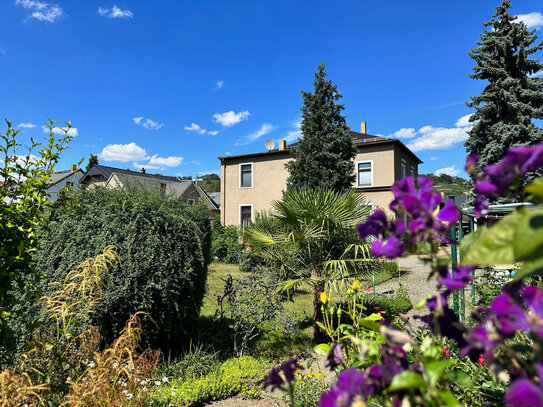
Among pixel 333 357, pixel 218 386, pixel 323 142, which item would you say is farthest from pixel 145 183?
pixel 323 142

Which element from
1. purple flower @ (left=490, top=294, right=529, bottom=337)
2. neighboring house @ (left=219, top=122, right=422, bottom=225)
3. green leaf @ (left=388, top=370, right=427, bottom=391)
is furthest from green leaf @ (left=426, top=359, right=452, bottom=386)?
neighboring house @ (left=219, top=122, right=422, bottom=225)

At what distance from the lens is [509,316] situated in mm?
516

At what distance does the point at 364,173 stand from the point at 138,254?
1646 centimetres

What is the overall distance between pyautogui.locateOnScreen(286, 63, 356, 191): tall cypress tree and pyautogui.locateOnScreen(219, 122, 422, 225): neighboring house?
5.68 m

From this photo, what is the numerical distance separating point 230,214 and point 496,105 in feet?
50.8

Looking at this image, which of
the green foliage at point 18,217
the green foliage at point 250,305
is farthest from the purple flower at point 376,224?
the green foliage at point 250,305

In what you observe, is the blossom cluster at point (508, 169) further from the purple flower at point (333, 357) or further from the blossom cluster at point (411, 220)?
the purple flower at point (333, 357)

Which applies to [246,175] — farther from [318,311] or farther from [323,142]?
[318,311]

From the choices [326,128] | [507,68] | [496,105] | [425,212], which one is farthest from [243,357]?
[507,68]

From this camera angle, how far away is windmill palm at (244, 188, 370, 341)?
515cm

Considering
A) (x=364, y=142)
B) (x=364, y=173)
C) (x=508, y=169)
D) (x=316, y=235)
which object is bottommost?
(x=316, y=235)

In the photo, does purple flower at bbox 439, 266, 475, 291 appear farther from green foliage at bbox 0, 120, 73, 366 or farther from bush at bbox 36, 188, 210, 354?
bush at bbox 36, 188, 210, 354

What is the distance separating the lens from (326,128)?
11883mm

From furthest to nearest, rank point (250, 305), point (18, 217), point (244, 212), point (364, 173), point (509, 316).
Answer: point (244, 212), point (364, 173), point (250, 305), point (18, 217), point (509, 316)
